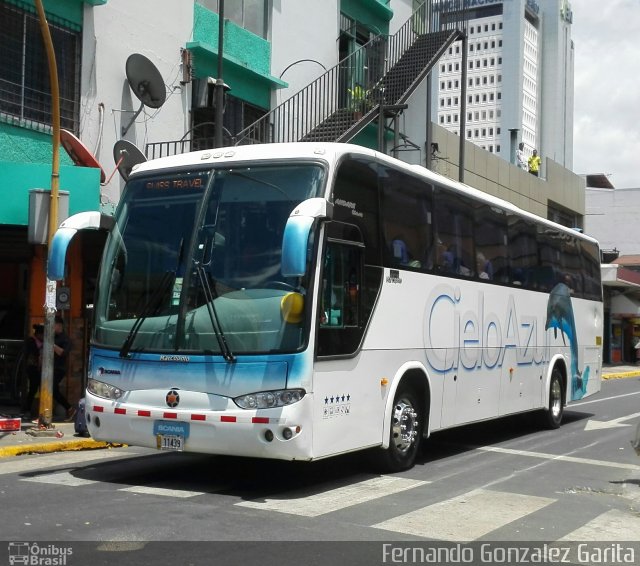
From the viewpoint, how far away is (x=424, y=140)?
2639 cm

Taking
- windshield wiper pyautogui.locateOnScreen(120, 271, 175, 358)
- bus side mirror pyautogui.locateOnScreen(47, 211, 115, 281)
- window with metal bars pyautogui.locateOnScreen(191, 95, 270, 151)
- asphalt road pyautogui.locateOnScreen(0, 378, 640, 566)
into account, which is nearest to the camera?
asphalt road pyautogui.locateOnScreen(0, 378, 640, 566)

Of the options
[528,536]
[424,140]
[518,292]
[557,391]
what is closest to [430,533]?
[528,536]

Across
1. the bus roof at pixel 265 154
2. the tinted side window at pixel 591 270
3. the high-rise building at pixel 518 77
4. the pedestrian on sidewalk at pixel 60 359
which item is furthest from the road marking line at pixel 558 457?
the high-rise building at pixel 518 77

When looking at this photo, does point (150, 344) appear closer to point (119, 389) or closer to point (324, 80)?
point (119, 389)

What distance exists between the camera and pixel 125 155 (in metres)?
15.5

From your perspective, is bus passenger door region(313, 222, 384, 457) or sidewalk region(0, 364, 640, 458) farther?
sidewalk region(0, 364, 640, 458)

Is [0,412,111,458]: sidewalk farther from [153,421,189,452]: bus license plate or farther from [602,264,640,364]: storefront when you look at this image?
[602,264,640,364]: storefront

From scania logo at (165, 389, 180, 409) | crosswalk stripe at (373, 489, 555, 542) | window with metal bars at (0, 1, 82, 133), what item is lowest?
crosswalk stripe at (373, 489, 555, 542)

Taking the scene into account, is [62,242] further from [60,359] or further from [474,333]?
[474,333]

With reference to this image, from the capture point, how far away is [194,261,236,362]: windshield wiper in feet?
27.9

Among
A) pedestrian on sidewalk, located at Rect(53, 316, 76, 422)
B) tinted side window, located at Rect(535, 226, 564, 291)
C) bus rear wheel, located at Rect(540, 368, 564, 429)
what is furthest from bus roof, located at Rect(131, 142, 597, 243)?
bus rear wheel, located at Rect(540, 368, 564, 429)

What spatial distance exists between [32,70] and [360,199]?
7831 millimetres

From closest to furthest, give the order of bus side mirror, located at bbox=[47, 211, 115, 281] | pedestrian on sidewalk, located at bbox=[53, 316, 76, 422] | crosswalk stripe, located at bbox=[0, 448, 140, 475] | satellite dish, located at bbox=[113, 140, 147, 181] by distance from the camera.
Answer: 1. bus side mirror, located at bbox=[47, 211, 115, 281]
2. crosswalk stripe, located at bbox=[0, 448, 140, 475]
3. pedestrian on sidewalk, located at bbox=[53, 316, 76, 422]
4. satellite dish, located at bbox=[113, 140, 147, 181]

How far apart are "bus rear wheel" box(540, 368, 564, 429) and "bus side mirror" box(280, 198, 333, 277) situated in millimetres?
8833
